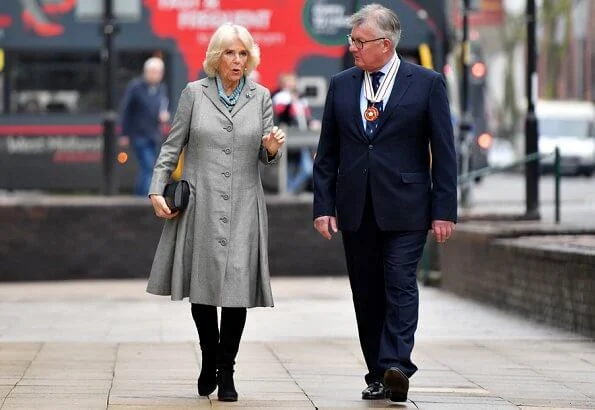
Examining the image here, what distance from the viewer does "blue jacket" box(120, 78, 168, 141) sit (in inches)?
860

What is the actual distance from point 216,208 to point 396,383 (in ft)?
3.75

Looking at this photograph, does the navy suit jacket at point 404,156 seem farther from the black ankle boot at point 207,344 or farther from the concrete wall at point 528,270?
the concrete wall at point 528,270

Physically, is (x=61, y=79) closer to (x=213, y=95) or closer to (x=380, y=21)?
(x=213, y=95)

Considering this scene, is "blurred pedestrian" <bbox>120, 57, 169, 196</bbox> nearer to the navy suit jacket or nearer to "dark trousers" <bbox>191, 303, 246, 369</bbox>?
"dark trousers" <bbox>191, 303, 246, 369</bbox>

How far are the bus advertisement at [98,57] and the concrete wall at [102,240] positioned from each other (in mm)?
10478

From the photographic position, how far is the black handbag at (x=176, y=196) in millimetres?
8023

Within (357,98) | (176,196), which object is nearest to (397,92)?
(357,98)

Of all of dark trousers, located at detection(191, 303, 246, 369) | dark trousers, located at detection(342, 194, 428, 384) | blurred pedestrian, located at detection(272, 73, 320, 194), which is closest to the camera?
dark trousers, located at detection(342, 194, 428, 384)

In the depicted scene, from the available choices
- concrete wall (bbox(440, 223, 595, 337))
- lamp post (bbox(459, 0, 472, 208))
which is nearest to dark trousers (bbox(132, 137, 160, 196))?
lamp post (bbox(459, 0, 472, 208))

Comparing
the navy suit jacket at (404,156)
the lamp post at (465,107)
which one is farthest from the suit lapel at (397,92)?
the lamp post at (465,107)

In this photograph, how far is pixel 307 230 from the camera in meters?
16.9

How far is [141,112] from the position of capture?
2188 centimetres

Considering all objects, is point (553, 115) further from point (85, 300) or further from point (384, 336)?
point (384, 336)

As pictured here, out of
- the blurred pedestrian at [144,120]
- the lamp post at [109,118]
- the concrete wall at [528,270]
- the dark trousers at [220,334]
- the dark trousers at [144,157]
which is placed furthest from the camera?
the blurred pedestrian at [144,120]
